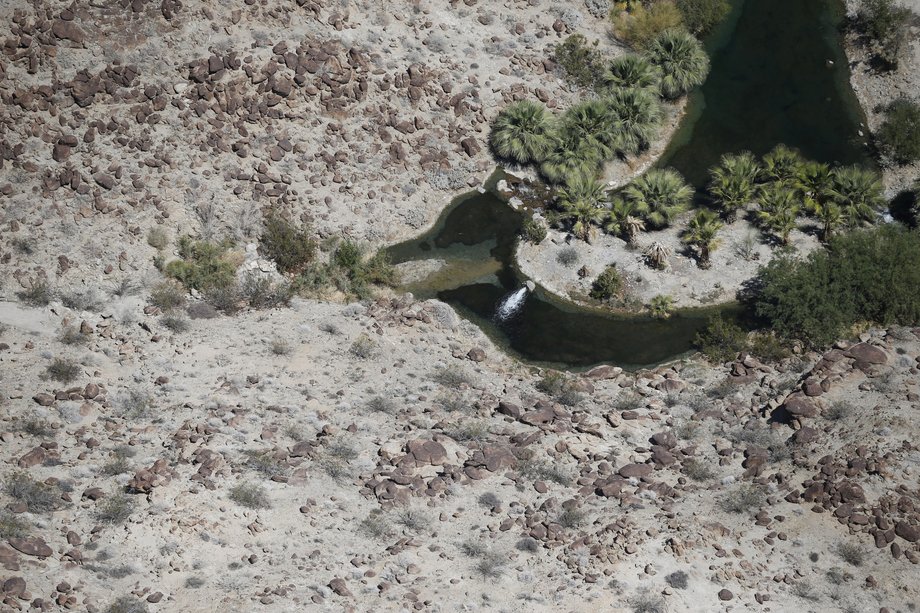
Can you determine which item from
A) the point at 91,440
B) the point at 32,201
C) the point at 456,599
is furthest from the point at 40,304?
the point at 456,599

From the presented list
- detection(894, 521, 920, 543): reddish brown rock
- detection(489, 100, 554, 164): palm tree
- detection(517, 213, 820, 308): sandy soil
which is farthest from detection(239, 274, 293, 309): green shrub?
detection(894, 521, 920, 543): reddish brown rock

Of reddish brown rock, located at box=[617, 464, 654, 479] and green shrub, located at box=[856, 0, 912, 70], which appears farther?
green shrub, located at box=[856, 0, 912, 70]

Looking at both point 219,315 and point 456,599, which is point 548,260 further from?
point 456,599

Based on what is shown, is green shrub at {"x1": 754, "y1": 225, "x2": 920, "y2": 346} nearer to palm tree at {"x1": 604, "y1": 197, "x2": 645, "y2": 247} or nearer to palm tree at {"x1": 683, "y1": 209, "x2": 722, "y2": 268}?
palm tree at {"x1": 683, "y1": 209, "x2": 722, "y2": 268}

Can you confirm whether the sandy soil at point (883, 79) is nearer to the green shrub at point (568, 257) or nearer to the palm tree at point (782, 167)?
the palm tree at point (782, 167)

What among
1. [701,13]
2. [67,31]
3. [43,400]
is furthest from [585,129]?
[43,400]

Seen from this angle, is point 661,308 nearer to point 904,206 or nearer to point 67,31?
point 904,206
